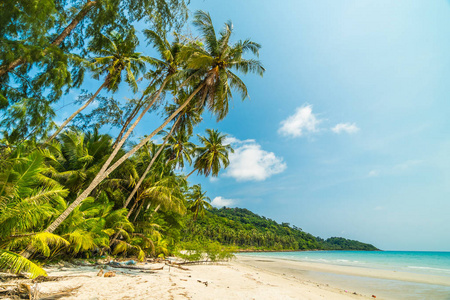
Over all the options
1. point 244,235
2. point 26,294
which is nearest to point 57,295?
point 26,294

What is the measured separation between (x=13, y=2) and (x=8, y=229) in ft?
15.0

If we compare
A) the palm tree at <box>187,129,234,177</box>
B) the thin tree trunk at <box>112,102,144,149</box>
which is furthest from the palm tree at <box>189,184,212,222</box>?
the thin tree trunk at <box>112,102,144,149</box>

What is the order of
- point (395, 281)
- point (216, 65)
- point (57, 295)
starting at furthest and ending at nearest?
point (395, 281), point (216, 65), point (57, 295)

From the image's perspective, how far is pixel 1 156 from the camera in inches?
192

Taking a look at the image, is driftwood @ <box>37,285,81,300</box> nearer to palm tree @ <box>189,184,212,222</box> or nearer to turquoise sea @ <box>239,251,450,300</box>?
turquoise sea @ <box>239,251,450,300</box>

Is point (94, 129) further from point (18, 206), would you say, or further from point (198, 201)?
point (198, 201)

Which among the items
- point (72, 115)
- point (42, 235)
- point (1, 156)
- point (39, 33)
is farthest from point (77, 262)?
point (39, 33)

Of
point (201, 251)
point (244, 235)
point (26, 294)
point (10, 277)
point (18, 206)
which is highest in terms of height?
point (18, 206)

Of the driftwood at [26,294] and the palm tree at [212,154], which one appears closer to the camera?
the driftwood at [26,294]

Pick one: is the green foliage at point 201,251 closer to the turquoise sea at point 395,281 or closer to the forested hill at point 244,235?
the turquoise sea at point 395,281

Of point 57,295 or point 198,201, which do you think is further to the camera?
point 198,201

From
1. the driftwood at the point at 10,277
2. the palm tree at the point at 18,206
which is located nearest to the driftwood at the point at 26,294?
the palm tree at the point at 18,206

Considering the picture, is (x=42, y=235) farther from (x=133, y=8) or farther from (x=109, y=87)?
(x=109, y=87)

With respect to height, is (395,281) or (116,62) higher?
(116,62)
